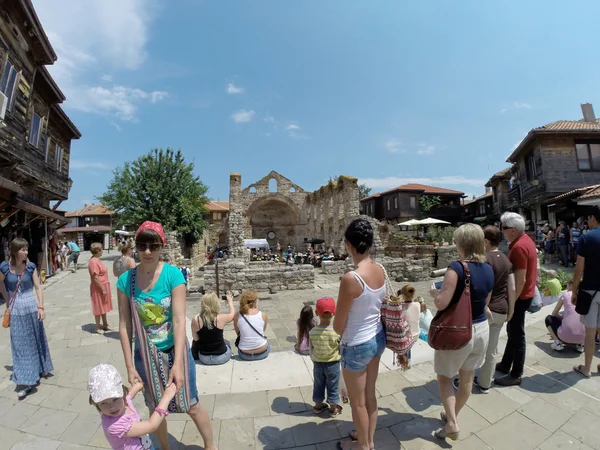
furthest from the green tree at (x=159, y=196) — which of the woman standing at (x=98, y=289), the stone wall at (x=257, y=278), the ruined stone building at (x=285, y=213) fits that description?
the woman standing at (x=98, y=289)

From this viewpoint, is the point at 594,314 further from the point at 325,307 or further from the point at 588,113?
the point at 588,113

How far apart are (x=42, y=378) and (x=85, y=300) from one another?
6027 mm

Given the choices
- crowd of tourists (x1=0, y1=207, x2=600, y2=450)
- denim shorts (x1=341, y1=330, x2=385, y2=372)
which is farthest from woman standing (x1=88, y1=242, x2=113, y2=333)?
denim shorts (x1=341, y1=330, x2=385, y2=372)

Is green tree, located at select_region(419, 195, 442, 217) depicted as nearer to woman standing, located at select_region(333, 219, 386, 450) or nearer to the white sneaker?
the white sneaker

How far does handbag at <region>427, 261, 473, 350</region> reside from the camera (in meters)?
2.25

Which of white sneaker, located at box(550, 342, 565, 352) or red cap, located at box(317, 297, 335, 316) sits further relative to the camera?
white sneaker, located at box(550, 342, 565, 352)

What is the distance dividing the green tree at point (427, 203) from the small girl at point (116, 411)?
114ft

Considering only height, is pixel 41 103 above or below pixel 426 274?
above

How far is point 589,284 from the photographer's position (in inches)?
125

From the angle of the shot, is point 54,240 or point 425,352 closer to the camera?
point 425,352

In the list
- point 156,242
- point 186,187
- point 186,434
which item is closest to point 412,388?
point 186,434

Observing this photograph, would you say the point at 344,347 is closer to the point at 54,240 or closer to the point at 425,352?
the point at 425,352

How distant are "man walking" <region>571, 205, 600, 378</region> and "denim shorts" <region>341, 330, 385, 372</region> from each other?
107 inches

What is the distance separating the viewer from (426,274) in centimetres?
1370
